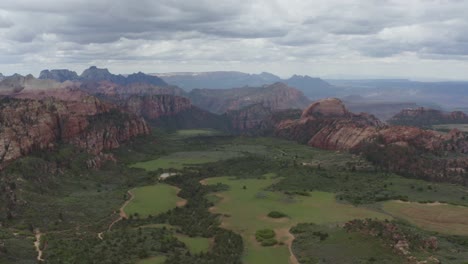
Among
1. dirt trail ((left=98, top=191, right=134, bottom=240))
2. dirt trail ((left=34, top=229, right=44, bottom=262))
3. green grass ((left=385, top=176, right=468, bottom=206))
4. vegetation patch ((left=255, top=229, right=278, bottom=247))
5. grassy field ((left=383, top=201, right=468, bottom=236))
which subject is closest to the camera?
dirt trail ((left=34, top=229, right=44, bottom=262))

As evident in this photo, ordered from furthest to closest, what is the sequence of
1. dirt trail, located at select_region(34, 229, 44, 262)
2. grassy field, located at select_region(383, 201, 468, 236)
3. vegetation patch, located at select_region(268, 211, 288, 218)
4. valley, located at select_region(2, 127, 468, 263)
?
vegetation patch, located at select_region(268, 211, 288, 218) → grassy field, located at select_region(383, 201, 468, 236) → valley, located at select_region(2, 127, 468, 263) → dirt trail, located at select_region(34, 229, 44, 262)

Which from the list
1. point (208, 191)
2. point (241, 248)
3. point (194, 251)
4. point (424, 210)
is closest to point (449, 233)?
point (424, 210)

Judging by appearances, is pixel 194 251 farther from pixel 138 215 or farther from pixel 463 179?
pixel 463 179

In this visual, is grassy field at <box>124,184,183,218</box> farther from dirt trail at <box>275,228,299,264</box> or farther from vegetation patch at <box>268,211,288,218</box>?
dirt trail at <box>275,228,299,264</box>

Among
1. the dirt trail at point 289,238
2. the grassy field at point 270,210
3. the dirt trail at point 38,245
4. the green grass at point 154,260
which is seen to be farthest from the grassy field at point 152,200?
the dirt trail at point 289,238

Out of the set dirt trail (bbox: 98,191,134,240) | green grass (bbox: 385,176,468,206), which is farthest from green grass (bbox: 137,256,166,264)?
green grass (bbox: 385,176,468,206)

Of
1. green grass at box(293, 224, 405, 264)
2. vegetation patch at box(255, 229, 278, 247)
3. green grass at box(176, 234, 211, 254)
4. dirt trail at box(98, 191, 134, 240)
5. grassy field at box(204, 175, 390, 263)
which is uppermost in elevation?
green grass at box(293, 224, 405, 264)
